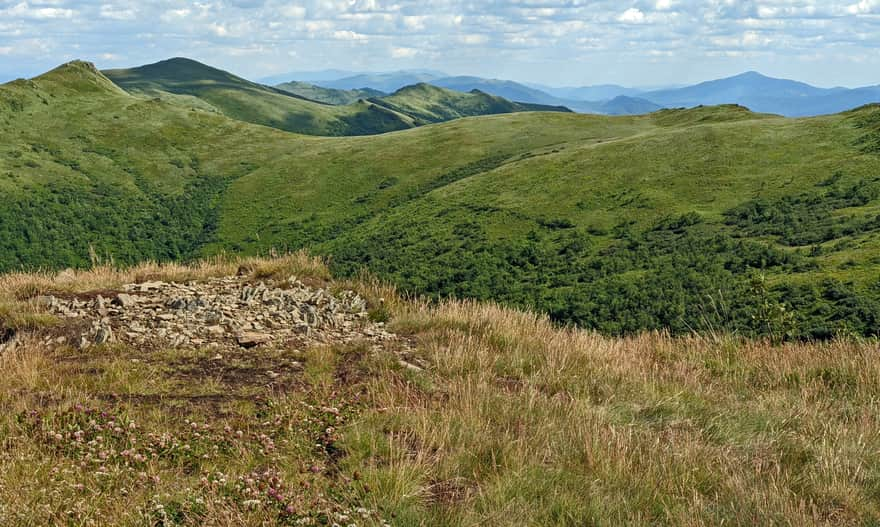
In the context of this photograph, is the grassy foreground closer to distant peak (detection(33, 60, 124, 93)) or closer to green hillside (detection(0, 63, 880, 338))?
green hillside (detection(0, 63, 880, 338))

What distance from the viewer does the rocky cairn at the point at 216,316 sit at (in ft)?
32.1

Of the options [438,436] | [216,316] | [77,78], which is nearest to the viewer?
[438,436]

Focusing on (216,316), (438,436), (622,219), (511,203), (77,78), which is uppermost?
(77,78)

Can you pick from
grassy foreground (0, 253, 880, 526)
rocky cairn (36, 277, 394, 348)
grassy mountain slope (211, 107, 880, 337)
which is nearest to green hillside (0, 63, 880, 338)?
grassy mountain slope (211, 107, 880, 337)

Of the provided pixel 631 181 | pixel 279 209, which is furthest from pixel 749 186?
pixel 279 209

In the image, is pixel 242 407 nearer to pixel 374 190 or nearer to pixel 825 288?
pixel 825 288

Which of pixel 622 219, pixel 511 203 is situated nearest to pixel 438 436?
pixel 622 219

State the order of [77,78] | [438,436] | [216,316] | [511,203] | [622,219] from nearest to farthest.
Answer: [438,436]
[216,316]
[622,219]
[511,203]
[77,78]

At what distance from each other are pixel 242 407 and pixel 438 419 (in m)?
2.43

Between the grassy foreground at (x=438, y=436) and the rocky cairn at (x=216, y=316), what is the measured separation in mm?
596

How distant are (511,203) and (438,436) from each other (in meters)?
76.9

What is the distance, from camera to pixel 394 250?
78.4 m

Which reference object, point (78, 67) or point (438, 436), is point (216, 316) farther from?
point (78, 67)

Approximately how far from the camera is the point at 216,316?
35.6 feet
